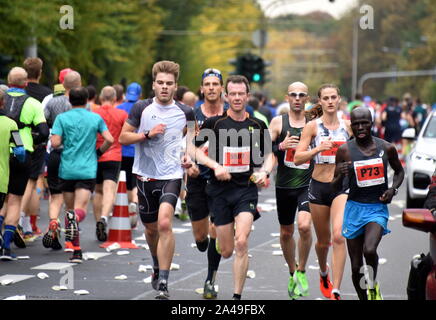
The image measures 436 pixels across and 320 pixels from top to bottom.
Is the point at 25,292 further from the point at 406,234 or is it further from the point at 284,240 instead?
the point at 406,234

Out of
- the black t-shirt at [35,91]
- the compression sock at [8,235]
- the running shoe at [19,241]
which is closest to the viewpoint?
the compression sock at [8,235]

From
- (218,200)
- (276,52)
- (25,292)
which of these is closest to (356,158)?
(218,200)

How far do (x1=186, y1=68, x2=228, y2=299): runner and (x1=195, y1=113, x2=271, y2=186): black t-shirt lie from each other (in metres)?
0.51

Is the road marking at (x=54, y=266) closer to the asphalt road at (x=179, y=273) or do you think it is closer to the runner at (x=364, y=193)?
the asphalt road at (x=179, y=273)

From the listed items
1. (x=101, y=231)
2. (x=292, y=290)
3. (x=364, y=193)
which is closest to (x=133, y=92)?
(x=101, y=231)

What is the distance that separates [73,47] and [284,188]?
25.1 meters

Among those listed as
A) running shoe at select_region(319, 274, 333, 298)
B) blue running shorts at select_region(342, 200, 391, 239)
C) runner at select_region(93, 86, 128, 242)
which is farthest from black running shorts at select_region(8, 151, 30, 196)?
blue running shorts at select_region(342, 200, 391, 239)

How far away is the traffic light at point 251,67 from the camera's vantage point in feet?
113

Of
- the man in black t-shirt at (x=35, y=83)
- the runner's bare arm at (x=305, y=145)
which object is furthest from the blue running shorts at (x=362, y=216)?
the man in black t-shirt at (x=35, y=83)

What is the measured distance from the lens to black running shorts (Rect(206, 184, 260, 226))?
31.7ft

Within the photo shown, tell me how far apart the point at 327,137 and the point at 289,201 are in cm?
80

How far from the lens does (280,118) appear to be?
1091 cm

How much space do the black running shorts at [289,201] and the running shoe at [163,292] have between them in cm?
140

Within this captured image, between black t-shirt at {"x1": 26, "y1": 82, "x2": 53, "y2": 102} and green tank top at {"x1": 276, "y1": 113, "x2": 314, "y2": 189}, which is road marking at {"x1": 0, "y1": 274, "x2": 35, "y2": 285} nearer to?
green tank top at {"x1": 276, "y1": 113, "x2": 314, "y2": 189}
